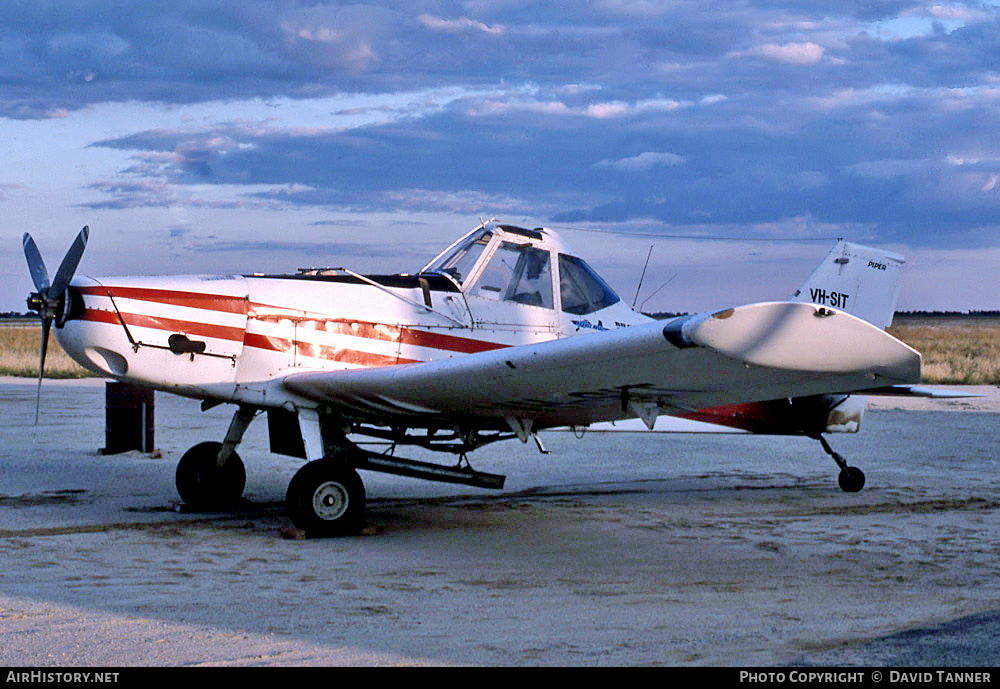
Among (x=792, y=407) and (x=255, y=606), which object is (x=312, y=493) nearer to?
(x=255, y=606)

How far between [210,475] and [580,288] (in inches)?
133

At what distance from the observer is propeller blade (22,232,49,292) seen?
26.2 ft

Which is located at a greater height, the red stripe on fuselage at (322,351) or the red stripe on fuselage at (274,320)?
the red stripe on fuselage at (274,320)

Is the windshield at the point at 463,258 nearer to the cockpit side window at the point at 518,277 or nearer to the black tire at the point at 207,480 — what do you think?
the cockpit side window at the point at 518,277

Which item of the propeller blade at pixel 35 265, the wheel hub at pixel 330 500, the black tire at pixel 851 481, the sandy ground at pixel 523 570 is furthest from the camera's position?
the black tire at pixel 851 481

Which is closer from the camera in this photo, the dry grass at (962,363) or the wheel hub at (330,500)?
the wheel hub at (330,500)

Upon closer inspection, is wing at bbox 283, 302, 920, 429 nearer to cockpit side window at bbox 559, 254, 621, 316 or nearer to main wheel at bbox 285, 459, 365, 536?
main wheel at bbox 285, 459, 365, 536

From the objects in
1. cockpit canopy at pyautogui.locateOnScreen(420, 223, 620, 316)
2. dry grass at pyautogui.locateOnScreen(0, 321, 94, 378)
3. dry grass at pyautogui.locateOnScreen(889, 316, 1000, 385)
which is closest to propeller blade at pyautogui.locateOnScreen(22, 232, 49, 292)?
cockpit canopy at pyautogui.locateOnScreen(420, 223, 620, 316)

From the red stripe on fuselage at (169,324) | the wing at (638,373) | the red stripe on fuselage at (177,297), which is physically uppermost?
the red stripe on fuselage at (177,297)

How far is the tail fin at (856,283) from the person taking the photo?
33.1ft

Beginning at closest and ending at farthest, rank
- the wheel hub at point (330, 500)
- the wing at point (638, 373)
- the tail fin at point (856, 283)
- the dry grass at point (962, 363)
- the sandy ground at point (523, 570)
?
the sandy ground at point (523, 570) → the wing at point (638, 373) → the wheel hub at point (330, 500) → the tail fin at point (856, 283) → the dry grass at point (962, 363)

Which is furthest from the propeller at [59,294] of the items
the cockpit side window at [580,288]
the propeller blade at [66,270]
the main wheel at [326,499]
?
the cockpit side window at [580,288]

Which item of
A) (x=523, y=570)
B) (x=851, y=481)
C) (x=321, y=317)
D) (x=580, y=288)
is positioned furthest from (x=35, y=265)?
(x=851, y=481)
